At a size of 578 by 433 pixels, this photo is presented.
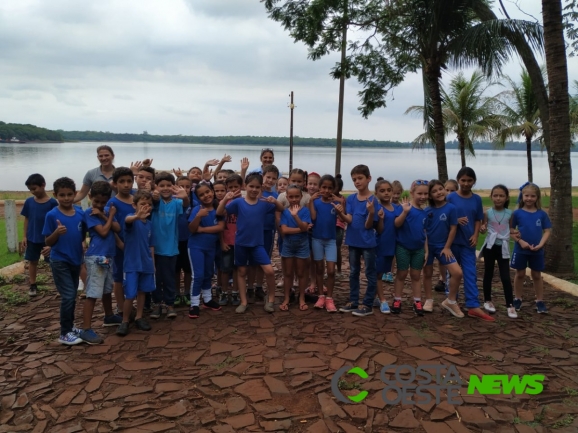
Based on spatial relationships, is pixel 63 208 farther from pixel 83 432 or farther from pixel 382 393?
pixel 382 393

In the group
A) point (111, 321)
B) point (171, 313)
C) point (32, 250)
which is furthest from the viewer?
point (32, 250)

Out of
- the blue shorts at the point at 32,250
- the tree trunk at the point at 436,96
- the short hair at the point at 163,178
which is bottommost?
the blue shorts at the point at 32,250

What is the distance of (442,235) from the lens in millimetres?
4914

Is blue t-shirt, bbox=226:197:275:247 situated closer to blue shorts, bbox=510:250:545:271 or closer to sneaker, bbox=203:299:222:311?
sneaker, bbox=203:299:222:311

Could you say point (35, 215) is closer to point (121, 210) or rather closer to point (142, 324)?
point (121, 210)

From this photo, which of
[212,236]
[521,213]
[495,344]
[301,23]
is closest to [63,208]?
[212,236]

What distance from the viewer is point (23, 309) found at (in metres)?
5.05

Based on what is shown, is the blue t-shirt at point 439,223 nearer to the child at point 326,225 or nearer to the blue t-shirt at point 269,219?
the child at point 326,225

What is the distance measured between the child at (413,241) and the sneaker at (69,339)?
3.30 m

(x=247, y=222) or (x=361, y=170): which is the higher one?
(x=361, y=170)

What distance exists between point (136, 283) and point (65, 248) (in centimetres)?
73

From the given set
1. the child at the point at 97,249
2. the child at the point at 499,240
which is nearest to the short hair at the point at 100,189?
the child at the point at 97,249

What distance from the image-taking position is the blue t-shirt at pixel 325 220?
4926mm

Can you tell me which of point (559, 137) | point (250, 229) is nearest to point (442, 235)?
point (250, 229)
